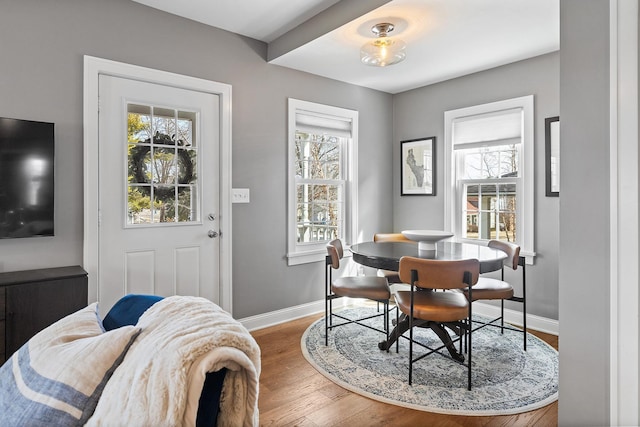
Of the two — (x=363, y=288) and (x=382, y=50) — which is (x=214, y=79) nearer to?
(x=382, y=50)

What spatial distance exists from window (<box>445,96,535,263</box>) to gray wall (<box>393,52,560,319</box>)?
7 cm

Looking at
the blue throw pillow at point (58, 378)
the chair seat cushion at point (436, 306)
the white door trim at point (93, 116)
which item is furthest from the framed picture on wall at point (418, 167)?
the blue throw pillow at point (58, 378)

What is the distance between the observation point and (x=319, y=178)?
4016 millimetres

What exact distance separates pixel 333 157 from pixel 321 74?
0.87m

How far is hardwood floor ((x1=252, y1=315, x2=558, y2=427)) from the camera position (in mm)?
1998

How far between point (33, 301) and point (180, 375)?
6.00ft

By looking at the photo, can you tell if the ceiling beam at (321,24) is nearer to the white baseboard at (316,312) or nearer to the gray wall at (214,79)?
the gray wall at (214,79)

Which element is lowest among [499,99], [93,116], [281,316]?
[281,316]

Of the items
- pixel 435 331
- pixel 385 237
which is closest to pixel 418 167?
pixel 385 237

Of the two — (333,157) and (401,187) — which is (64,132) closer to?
(333,157)

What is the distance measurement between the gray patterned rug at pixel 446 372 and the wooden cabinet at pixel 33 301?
5.32ft

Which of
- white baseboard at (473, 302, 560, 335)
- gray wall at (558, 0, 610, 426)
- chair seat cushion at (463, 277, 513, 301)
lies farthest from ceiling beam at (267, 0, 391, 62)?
white baseboard at (473, 302, 560, 335)

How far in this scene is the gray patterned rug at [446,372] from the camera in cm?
217

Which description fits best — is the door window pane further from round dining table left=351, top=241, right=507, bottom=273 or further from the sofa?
the sofa
